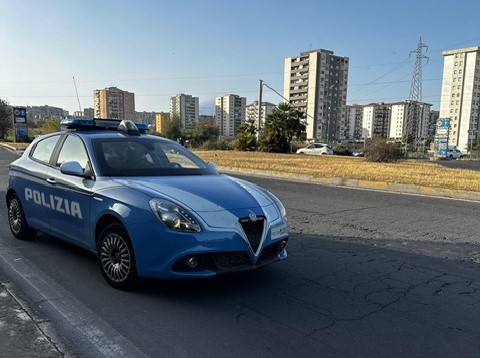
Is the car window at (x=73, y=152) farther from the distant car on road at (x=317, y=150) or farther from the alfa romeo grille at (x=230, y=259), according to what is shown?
the distant car on road at (x=317, y=150)

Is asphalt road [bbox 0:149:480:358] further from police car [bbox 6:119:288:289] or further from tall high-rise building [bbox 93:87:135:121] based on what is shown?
tall high-rise building [bbox 93:87:135:121]

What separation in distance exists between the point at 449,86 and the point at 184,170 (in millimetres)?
106383

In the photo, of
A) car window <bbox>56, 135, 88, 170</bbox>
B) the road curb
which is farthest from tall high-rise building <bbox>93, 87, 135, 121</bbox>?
car window <bbox>56, 135, 88, 170</bbox>

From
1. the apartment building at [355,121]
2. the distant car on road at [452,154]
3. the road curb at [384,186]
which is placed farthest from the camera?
the apartment building at [355,121]

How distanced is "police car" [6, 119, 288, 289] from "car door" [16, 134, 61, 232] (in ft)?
0.09

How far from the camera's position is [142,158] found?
4777mm

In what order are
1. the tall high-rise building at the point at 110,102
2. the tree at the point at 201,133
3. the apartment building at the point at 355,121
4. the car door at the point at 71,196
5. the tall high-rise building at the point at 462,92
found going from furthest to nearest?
the apartment building at the point at 355,121, the tall high-rise building at the point at 462,92, the tall high-rise building at the point at 110,102, the tree at the point at 201,133, the car door at the point at 71,196

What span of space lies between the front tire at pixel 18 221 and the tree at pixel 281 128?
106ft

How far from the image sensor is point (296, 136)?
38.5 m

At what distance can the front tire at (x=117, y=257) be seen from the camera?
3.91m

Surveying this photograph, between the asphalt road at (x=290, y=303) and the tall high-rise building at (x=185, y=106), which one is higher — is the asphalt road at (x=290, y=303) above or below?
below

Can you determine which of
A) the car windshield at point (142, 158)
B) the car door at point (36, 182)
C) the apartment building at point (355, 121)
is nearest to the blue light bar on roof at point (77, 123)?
the car door at point (36, 182)

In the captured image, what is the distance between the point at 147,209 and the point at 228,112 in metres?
137

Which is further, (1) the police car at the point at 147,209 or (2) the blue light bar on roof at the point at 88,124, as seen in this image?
(2) the blue light bar on roof at the point at 88,124
